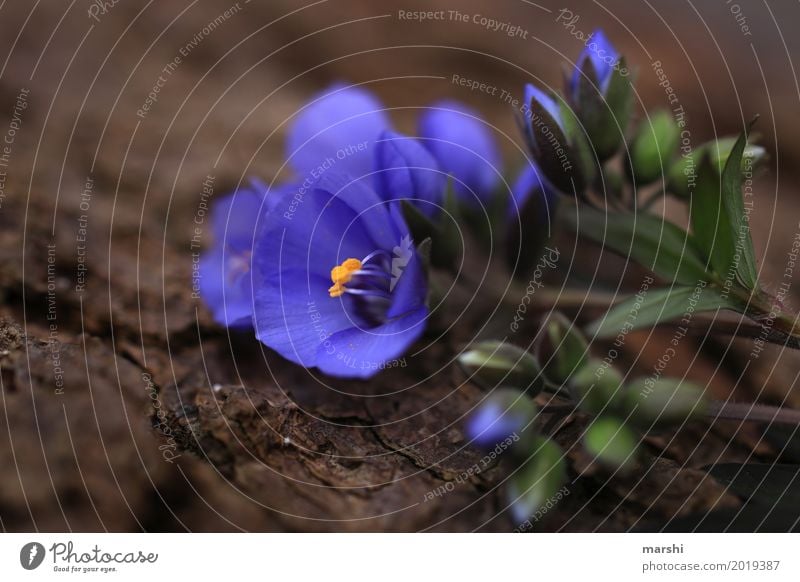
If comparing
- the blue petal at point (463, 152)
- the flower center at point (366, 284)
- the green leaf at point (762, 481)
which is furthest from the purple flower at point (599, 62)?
the green leaf at point (762, 481)

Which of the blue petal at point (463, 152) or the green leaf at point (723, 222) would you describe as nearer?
the green leaf at point (723, 222)

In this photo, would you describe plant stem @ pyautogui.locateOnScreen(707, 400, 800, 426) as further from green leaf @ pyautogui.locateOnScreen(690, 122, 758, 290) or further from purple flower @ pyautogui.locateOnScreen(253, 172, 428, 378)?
purple flower @ pyautogui.locateOnScreen(253, 172, 428, 378)

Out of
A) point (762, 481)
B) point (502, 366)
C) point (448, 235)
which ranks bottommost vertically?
point (762, 481)

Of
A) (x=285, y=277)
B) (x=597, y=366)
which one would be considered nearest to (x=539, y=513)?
(x=597, y=366)

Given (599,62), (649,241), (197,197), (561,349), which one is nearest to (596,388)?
(561,349)

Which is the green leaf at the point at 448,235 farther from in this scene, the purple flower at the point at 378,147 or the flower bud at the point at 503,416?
the flower bud at the point at 503,416

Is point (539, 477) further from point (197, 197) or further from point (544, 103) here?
point (197, 197)
